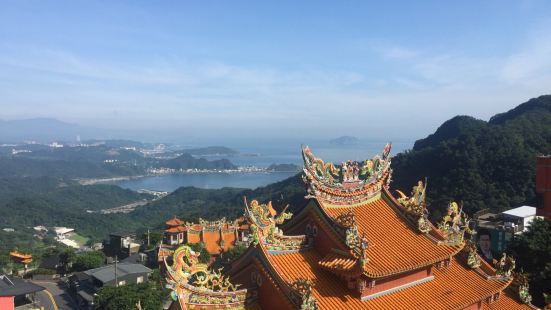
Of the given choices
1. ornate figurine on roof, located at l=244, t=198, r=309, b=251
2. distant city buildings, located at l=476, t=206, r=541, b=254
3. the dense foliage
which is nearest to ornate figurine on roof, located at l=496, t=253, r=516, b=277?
ornate figurine on roof, located at l=244, t=198, r=309, b=251

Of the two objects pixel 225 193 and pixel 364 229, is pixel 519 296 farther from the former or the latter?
pixel 225 193

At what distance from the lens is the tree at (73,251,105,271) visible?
44000 mm

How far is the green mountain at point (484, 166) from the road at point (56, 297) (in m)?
35.9

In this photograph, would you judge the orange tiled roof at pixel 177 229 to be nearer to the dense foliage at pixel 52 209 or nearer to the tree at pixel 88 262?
the tree at pixel 88 262

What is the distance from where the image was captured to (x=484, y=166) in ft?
201

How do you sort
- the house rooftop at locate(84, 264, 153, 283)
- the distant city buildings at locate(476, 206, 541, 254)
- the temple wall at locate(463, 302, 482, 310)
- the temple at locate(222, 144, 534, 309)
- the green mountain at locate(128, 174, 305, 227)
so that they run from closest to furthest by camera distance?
the temple at locate(222, 144, 534, 309) → the temple wall at locate(463, 302, 482, 310) → the distant city buildings at locate(476, 206, 541, 254) → the house rooftop at locate(84, 264, 153, 283) → the green mountain at locate(128, 174, 305, 227)

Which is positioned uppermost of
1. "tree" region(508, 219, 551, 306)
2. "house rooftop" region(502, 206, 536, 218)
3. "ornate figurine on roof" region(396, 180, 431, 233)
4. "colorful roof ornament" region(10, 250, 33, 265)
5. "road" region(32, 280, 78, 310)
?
"ornate figurine on roof" region(396, 180, 431, 233)

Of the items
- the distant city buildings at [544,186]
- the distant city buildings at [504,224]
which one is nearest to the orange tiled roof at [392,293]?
the distant city buildings at [504,224]

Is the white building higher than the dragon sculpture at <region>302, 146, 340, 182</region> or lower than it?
lower

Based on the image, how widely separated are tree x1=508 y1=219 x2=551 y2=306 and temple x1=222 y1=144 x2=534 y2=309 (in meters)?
3.69

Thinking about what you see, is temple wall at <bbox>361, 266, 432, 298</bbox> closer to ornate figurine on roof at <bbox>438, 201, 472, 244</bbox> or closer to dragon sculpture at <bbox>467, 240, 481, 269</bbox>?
ornate figurine on roof at <bbox>438, 201, 472, 244</bbox>

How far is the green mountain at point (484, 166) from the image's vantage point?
172 feet

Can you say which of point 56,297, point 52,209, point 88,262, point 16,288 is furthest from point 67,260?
point 52,209

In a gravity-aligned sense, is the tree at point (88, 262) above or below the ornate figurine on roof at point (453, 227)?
below
